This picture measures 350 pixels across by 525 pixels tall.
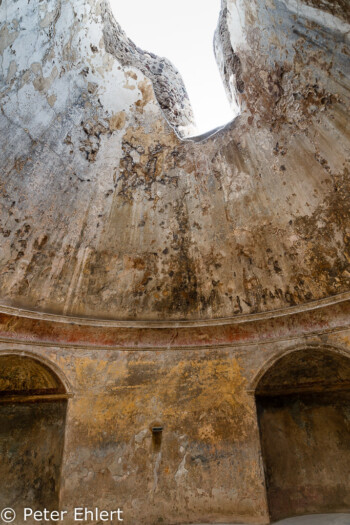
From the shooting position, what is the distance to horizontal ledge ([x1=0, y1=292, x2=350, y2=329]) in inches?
221

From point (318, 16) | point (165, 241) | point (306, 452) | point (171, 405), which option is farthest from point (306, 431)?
point (318, 16)

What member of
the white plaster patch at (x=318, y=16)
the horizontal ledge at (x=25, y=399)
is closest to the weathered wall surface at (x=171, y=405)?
the horizontal ledge at (x=25, y=399)

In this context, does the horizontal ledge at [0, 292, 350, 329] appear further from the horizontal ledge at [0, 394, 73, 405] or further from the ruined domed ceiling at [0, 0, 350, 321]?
the horizontal ledge at [0, 394, 73, 405]

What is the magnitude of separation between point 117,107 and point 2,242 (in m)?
3.19

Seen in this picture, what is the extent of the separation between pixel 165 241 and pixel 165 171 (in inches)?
54.7

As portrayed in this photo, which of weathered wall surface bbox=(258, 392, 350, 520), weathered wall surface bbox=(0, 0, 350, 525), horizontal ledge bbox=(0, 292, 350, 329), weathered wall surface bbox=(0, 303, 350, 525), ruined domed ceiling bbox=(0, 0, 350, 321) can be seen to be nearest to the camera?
ruined domed ceiling bbox=(0, 0, 350, 321)

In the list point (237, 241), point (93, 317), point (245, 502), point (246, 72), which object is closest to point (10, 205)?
point (93, 317)

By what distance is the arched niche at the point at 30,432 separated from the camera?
5.47m

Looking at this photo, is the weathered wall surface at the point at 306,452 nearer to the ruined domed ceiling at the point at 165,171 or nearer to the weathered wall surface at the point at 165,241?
the weathered wall surface at the point at 165,241

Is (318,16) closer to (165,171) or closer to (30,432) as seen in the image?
(165,171)

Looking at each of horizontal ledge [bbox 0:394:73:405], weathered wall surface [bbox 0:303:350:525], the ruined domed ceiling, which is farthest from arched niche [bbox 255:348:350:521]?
horizontal ledge [bbox 0:394:73:405]

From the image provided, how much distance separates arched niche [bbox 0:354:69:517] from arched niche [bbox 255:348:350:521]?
3.69 metres

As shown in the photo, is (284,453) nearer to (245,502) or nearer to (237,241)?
(245,502)

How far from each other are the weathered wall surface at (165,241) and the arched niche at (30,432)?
296 mm
